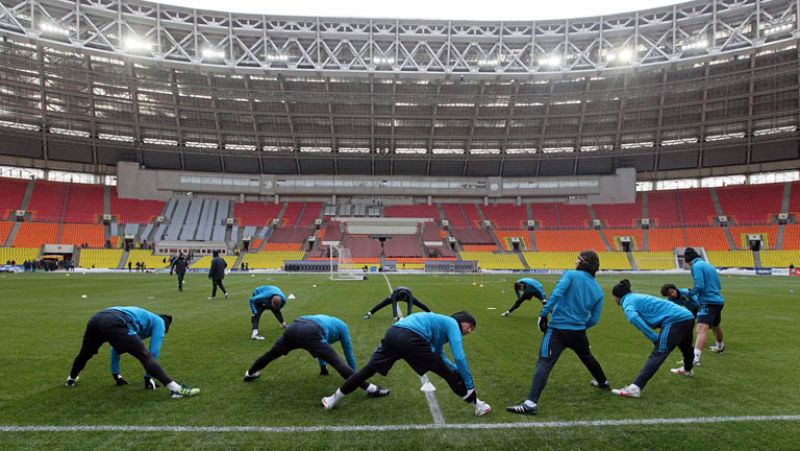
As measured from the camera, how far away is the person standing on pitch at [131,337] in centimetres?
491

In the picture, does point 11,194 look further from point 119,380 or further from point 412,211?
point 119,380

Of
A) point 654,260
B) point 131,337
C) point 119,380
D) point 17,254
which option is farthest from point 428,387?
point 17,254

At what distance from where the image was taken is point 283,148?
174ft

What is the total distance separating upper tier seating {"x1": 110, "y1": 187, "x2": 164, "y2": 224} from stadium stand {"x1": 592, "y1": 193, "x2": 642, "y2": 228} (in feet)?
186

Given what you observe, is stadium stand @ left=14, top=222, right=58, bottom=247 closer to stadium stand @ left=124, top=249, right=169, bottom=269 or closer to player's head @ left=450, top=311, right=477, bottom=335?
stadium stand @ left=124, top=249, right=169, bottom=269

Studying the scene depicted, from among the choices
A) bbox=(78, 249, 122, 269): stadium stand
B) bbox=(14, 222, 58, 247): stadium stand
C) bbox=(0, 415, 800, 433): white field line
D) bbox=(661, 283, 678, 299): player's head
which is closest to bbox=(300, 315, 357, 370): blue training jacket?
bbox=(0, 415, 800, 433): white field line

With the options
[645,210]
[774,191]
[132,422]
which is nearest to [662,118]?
[645,210]

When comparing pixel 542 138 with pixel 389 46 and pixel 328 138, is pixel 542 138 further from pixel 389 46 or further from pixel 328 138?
pixel 328 138

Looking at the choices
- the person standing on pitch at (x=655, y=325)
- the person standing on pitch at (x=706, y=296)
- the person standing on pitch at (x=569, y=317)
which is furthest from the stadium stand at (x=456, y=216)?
the person standing on pitch at (x=569, y=317)

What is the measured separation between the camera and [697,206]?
51375 mm

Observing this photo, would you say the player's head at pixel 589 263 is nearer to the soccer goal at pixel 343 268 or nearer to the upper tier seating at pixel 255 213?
the soccer goal at pixel 343 268

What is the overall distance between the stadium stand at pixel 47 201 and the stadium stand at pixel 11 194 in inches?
39.8

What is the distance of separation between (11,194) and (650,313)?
62.7 meters

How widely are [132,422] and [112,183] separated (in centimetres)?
5986
